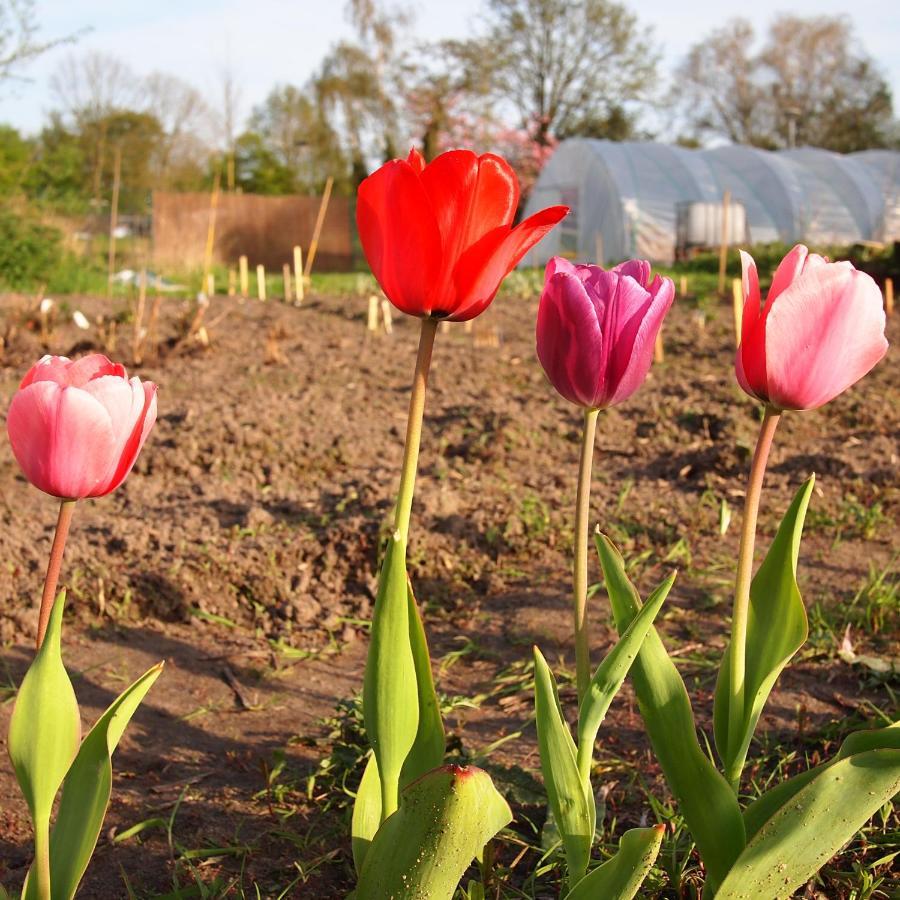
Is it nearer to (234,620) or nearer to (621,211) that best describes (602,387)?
(234,620)

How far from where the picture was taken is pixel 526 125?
30.0 meters

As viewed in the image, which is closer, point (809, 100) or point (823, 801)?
point (823, 801)

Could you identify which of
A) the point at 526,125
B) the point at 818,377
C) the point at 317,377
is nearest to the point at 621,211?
the point at 526,125

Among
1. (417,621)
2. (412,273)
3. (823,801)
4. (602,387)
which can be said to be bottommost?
(823,801)

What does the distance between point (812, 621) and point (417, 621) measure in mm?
1575

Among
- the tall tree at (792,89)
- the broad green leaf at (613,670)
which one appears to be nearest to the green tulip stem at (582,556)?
the broad green leaf at (613,670)

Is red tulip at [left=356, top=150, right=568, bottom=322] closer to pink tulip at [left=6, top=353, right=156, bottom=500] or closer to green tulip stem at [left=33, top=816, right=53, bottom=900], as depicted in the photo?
pink tulip at [left=6, top=353, right=156, bottom=500]

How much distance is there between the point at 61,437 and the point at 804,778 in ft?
2.99

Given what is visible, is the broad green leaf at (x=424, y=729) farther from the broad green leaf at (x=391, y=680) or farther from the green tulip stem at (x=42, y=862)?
the green tulip stem at (x=42, y=862)

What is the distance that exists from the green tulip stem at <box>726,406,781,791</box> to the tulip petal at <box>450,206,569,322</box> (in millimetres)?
346

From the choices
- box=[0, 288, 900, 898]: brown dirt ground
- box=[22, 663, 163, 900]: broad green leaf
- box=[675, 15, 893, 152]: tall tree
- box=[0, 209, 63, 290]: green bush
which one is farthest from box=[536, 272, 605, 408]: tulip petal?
box=[675, 15, 893, 152]: tall tree

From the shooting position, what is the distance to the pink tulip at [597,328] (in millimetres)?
1167

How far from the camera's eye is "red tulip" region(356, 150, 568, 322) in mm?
1101

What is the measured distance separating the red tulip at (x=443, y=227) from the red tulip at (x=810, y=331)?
27 cm
